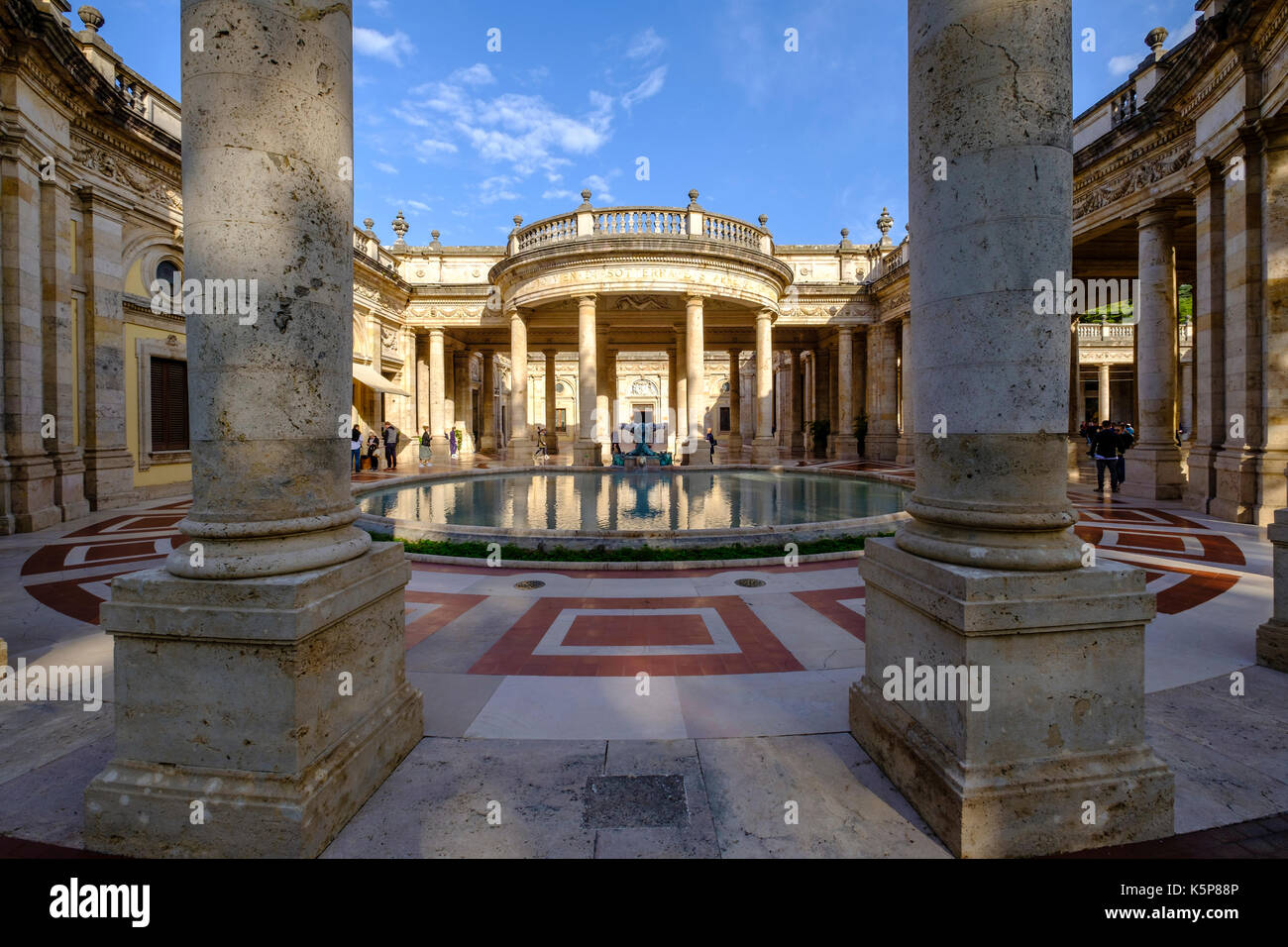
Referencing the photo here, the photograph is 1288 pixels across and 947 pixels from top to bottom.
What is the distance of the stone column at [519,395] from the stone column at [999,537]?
22555 millimetres

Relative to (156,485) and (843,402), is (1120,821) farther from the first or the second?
(843,402)

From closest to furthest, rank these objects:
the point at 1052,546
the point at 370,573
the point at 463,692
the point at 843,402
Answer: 1. the point at 1052,546
2. the point at 370,573
3. the point at 463,692
4. the point at 843,402

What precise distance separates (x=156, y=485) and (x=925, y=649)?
65.1ft

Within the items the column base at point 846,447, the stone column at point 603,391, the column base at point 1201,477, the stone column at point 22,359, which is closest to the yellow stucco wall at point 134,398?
the stone column at point 22,359

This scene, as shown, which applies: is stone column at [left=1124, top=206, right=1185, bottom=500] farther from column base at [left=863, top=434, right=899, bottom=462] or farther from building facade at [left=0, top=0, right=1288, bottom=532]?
column base at [left=863, top=434, right=899, bottom=462]

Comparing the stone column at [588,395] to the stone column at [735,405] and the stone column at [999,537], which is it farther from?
the stone column at [999,537]

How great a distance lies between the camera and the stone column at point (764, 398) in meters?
24.7

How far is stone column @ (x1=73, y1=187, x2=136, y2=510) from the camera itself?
13.7m

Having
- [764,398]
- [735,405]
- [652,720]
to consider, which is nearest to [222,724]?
[652,720]

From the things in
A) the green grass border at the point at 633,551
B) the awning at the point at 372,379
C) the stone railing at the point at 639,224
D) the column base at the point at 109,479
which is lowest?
the green grass border at the point at 633,551
